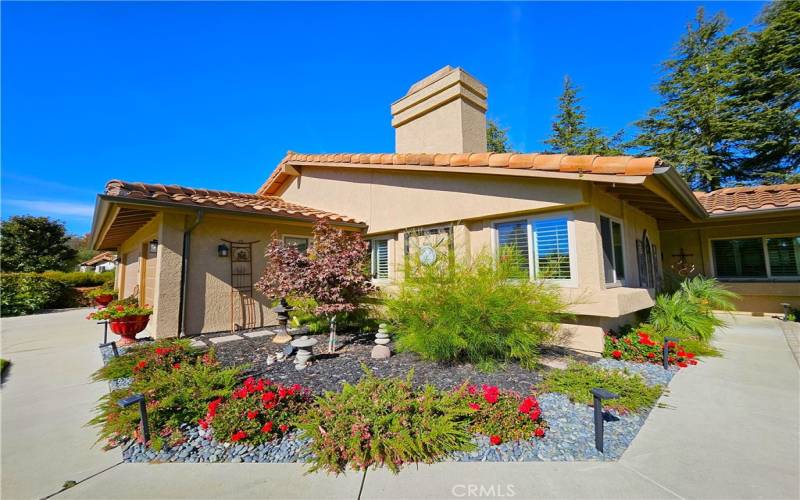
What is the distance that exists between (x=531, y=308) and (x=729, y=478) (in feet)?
9.43

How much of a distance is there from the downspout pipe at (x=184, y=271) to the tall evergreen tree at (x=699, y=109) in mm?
26120

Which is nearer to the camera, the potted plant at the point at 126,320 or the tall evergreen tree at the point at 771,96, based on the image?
the potted plant at the point at 126,320

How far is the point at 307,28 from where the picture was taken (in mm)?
10188

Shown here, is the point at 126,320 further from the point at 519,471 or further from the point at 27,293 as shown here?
the point at 27,293

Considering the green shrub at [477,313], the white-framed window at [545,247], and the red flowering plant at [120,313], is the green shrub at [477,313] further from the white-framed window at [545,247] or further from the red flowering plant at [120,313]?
the red flowering plant at [120,313]

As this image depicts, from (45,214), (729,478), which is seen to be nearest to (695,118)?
(729,478)

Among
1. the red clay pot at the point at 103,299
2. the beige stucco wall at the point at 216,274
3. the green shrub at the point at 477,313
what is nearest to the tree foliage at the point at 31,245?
the red clay pot at the point at 103,299

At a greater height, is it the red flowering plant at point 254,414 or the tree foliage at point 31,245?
the tree foliage at point 31,245

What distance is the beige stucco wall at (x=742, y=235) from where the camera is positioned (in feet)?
34.4

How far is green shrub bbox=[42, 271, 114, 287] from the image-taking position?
66.1 feet

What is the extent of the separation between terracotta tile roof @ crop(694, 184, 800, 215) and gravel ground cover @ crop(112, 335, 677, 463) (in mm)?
7466

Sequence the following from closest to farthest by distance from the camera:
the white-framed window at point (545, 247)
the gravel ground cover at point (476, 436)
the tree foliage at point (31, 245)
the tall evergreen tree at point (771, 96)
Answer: the gravel ground cover at point (476, 436) → the white-framed window at point (545, 247) → the tall evergreen tree at point (771, 96) → the tree foliage at point (31, 245)

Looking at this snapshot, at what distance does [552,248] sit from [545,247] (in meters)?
0.14

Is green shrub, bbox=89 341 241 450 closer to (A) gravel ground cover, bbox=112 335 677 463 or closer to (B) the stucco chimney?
(A) gravel ground cover, bbox=112 335 677 463
